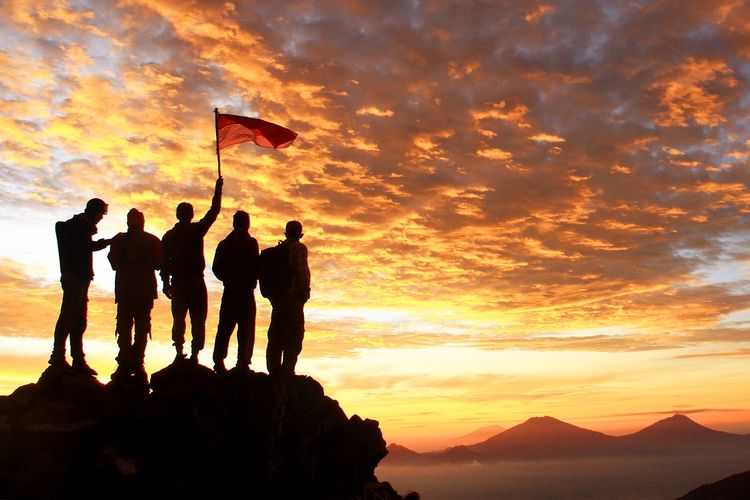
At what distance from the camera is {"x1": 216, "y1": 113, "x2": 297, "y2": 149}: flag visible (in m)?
16.0

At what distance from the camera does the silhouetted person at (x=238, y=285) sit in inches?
563

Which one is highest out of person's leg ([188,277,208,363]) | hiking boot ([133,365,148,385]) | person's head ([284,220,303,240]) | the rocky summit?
person's head ([284,220,303,240])

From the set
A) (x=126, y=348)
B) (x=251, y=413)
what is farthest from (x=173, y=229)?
(x=251, y=413)

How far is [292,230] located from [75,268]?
4.99m

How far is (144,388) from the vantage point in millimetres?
13961

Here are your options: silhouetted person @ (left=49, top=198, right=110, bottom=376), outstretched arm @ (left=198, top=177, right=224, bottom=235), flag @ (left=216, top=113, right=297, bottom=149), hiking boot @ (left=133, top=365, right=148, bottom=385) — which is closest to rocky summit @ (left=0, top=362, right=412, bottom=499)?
hiking boot @ (left=133, top=365, right=148, bottom=385)

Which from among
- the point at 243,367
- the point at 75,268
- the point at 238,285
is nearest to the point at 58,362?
the point at 75,268

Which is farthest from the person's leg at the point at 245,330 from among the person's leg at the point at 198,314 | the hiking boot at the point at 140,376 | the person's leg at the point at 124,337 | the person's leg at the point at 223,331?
the person's leg at the point at 124,337

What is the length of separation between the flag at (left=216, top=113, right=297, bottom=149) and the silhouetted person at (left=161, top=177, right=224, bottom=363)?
2405 millimetres

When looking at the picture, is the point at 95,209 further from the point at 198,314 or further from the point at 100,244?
the point at 198,314

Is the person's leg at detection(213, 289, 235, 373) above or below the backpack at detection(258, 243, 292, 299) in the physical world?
below

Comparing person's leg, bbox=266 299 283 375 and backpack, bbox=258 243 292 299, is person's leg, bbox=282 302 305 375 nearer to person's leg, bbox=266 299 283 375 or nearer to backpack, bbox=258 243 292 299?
person's leg, bbox=266 299 283 375

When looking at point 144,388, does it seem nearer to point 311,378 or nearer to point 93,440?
point 93,440

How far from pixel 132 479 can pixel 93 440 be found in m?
1.49
